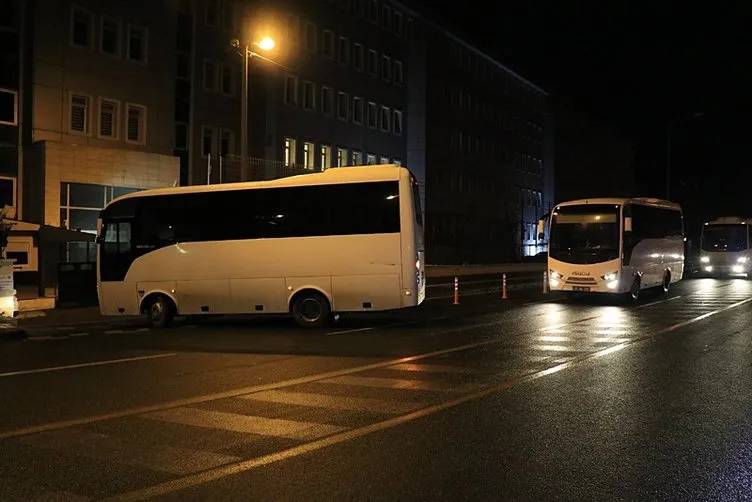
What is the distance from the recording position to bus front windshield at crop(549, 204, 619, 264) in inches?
933

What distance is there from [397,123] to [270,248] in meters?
39.8

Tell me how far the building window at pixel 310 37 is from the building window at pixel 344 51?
9.63 ft

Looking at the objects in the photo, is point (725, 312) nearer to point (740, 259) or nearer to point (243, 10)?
point (740, 259)

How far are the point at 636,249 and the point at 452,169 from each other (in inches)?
1683

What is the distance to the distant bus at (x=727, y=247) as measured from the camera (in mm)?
40312

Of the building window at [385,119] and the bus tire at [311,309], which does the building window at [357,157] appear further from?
the bus tire at [311,309]

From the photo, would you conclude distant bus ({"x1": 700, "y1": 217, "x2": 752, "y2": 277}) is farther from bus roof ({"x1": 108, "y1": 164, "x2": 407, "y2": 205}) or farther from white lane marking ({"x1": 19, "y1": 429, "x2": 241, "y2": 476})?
white lane marking ({"x1": 19, "y1": 429, "x2": 241, "y2": 476})

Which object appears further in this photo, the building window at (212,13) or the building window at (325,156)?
the building window at (325,156)

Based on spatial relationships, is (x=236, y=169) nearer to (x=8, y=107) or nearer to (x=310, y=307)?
(x=8, y=107)

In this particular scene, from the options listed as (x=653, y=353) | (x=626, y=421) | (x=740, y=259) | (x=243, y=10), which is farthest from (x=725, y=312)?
(x=243, y=10)

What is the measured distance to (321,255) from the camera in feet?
57.7

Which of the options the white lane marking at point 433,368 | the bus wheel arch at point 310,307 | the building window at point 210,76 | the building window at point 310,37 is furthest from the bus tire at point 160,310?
the building window at point 310,37

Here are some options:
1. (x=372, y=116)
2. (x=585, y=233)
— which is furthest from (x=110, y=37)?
(x=372, y=116)

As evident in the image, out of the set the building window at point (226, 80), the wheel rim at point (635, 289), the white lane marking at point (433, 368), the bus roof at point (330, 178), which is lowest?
the white lane marking at point (433, 368)
